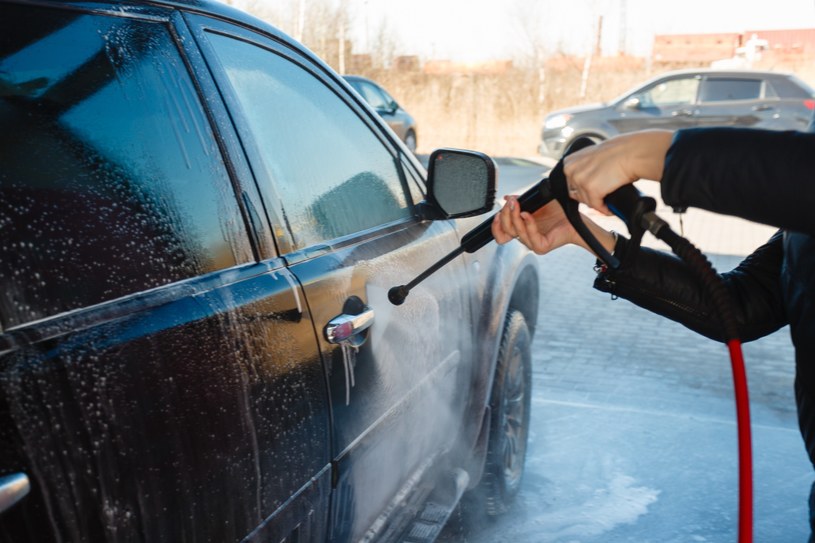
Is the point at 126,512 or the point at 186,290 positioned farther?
the point at 186,290

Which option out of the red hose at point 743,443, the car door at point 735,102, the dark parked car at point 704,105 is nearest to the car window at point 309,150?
the red hose at point 743,443

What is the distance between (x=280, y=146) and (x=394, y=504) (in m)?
1.04

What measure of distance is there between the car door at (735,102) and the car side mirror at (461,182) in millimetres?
12217

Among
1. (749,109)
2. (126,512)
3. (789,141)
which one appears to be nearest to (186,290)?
(126,512)

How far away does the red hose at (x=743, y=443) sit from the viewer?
1.37m

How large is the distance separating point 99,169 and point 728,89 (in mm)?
14271

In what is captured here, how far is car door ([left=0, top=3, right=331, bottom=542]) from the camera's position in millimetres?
1120

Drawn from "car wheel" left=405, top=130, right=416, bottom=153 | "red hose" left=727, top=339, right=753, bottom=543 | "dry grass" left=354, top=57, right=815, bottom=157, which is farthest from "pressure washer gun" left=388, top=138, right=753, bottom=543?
"dry grass" left=354, top=57, right=815, bottom=157

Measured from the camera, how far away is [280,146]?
199cm

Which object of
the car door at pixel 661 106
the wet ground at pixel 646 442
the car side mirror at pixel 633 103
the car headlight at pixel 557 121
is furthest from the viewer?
the car headlight at pixel 557 121

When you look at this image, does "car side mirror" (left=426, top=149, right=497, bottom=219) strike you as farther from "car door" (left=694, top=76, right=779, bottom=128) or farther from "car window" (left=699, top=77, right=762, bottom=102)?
"car window" (left=699, top=77, right=762, bottom=102)

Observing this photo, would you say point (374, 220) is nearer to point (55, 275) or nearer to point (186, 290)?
point (186, 290)

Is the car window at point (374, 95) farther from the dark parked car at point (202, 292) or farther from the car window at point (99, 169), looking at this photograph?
the car window at point (99, 169)

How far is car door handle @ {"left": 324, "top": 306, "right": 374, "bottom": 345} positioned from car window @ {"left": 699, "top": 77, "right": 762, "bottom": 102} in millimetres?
13442
